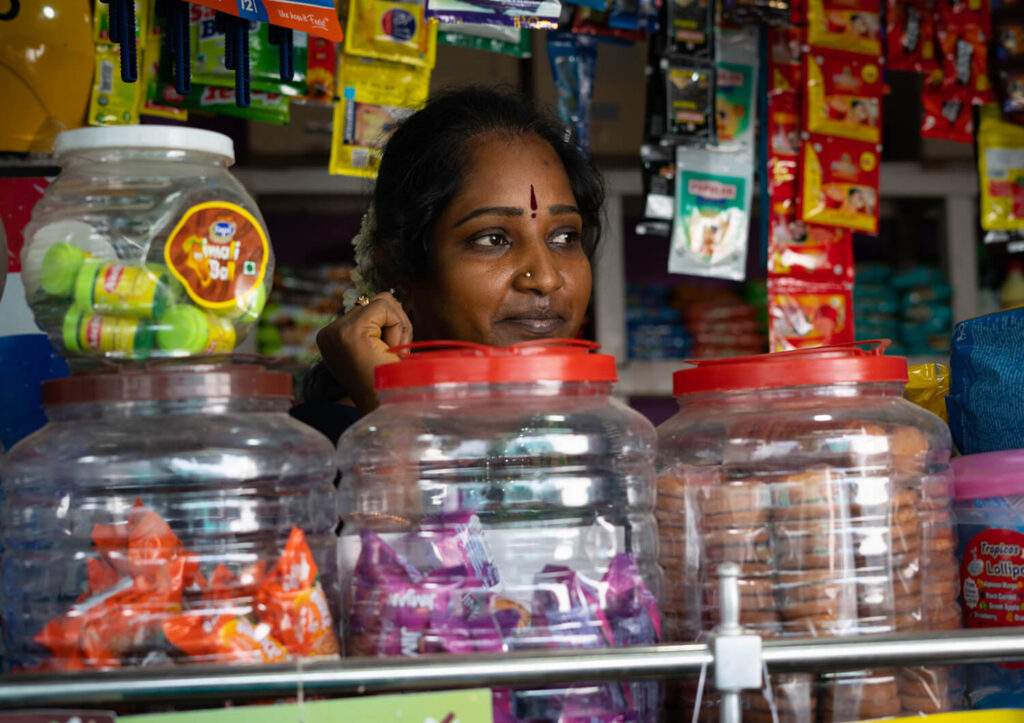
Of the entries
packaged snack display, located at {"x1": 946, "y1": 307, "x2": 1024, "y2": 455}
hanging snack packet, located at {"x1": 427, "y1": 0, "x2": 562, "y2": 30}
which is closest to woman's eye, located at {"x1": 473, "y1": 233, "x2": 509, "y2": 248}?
hanging snack packet, located at {"x1": 427, "y1": 0, "x2": 562, "y2": 30}

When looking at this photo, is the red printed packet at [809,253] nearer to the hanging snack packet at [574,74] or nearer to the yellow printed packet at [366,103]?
the hanging snack packet at [574,74]

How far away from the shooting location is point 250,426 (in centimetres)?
102

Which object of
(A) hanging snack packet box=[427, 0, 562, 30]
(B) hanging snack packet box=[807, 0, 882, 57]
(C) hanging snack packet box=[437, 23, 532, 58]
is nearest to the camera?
(A) hanging snack packet box=[427, 0, 562, 30]

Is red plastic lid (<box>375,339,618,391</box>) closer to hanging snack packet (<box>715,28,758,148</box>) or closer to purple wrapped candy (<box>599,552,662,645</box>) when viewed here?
purple wrapped candy (<box>599,552,662,645</box>)

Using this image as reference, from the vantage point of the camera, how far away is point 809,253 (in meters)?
3.25

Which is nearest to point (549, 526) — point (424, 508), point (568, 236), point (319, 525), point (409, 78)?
point (424, 508)

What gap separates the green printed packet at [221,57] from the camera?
2.40 metres

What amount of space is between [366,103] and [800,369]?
185 centimetres

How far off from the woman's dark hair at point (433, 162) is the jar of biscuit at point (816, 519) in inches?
32.4

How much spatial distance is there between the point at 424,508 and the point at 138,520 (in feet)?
0.99

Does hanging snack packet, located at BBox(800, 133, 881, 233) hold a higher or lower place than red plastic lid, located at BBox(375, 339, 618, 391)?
higher

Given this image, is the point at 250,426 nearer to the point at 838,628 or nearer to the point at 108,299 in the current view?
the point at 108,299

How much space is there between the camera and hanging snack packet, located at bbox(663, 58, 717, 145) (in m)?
2.98

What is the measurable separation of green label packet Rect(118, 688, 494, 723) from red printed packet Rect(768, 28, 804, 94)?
109 inches
